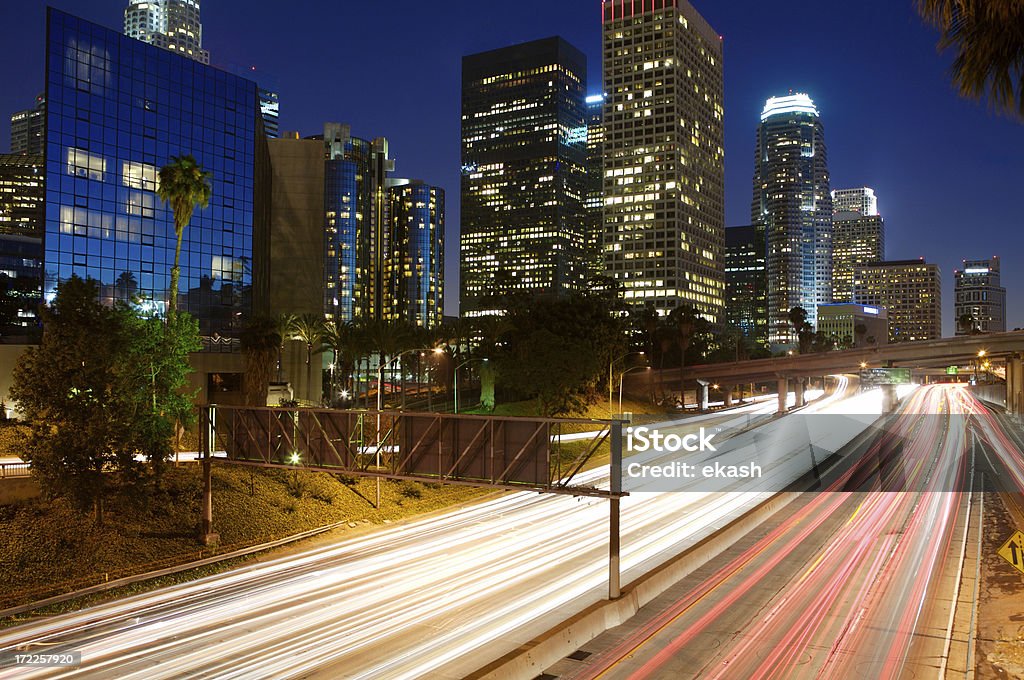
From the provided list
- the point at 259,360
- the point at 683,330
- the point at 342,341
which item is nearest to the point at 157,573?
the point at 259,360

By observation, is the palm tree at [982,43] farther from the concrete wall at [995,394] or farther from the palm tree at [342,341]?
the concrete wall at [995,394]

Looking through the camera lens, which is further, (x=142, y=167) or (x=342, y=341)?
(x=342, y=341)

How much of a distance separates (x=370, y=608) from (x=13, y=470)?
74.7 feet

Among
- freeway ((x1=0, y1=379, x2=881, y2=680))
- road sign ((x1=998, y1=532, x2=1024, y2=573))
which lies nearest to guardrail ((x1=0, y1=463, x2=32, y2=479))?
freeway ((x1=0, y1=379, x2=881, y2=680))

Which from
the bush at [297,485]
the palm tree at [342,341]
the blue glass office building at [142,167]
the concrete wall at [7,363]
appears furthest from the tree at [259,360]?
the blue glass office building at [142,167]

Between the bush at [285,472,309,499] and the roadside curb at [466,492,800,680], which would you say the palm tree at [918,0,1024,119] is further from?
the bush at [285,472,309,499]

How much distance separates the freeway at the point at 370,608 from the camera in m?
21.2

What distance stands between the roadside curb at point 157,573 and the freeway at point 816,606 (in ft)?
64.5

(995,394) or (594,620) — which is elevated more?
(995,394)

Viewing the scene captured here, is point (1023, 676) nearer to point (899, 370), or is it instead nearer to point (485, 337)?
point (485, 337)

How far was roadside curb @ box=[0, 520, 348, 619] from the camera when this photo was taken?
88.1 feet

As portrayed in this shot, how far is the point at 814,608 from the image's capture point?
25.8m

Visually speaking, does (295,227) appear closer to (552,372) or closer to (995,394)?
(552,372)

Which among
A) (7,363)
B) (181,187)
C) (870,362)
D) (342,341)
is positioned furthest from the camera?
(870,362)
